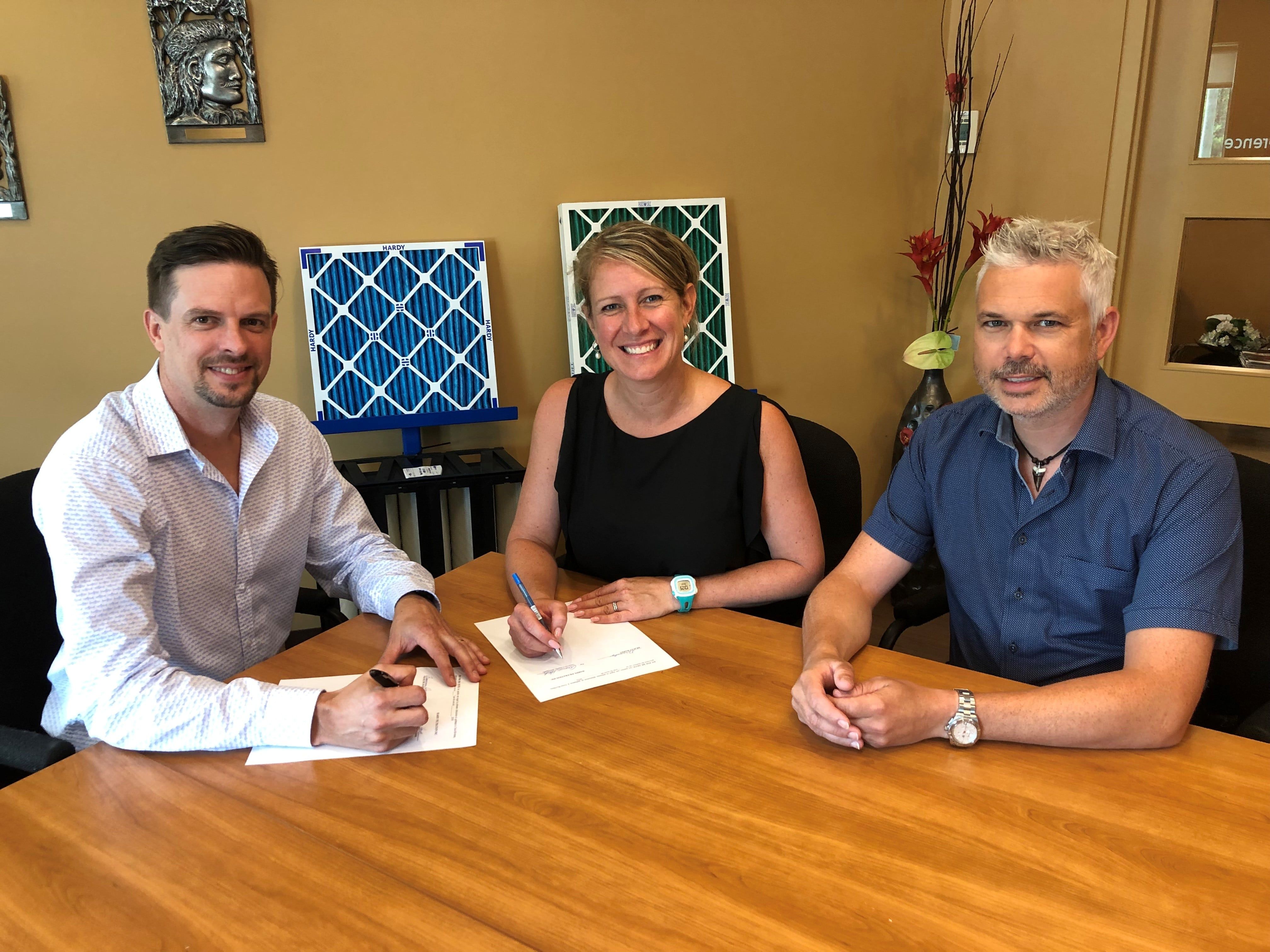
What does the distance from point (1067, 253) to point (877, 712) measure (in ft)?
2.51

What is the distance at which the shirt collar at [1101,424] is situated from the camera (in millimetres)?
1413

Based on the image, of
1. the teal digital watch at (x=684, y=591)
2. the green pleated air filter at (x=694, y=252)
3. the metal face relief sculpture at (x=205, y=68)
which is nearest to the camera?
the teal digital watch at (x=684, y=591)

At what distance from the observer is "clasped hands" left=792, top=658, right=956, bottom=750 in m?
1.20

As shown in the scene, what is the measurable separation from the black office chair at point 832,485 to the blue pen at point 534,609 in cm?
66

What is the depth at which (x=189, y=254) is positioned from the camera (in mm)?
1467

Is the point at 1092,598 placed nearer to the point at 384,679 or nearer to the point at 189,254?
the point at 384,679

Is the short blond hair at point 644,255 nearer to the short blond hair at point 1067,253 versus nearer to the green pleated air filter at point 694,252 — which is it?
the short blond hair at point 1067,253

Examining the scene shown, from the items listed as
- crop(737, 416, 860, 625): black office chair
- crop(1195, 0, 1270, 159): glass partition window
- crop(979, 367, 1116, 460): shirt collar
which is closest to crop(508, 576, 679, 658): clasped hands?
crop(737, 416, 860, 625): black office chair

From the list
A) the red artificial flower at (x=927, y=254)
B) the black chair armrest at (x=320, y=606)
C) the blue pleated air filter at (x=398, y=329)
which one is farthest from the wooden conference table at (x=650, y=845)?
the red artificial flower at (x=927, y=254)

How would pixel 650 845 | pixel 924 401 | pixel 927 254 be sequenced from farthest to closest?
pixel 924 401 → pixel 927 254 → pixel 650 845

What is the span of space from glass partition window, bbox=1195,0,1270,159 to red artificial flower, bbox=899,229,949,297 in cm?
85

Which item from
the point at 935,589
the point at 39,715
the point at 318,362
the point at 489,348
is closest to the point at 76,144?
the point at 318,362

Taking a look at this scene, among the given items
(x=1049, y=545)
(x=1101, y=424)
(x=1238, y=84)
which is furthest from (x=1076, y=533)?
(x=1238, y=84)

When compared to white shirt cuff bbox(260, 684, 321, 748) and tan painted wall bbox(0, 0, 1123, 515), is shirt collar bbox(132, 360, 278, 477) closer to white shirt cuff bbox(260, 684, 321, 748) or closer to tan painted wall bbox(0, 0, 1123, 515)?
white shirt cuff bbox(260, 684, 321, 748)
